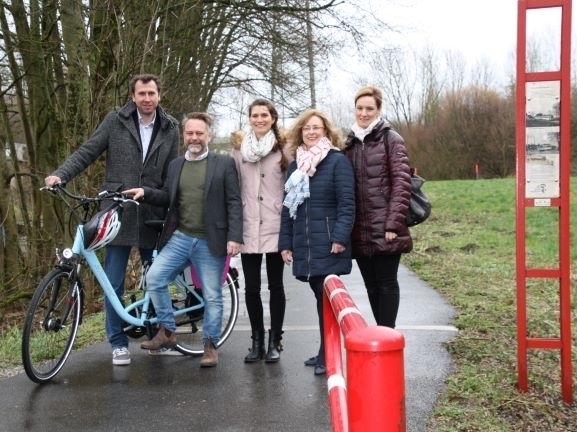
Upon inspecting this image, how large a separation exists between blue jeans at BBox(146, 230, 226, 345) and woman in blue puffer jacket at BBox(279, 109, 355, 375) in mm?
647

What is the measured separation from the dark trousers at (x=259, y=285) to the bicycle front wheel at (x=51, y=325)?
119 centimetres

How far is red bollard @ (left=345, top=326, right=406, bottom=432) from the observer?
155cm

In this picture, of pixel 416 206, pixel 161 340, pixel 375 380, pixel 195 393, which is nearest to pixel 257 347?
pixel 161 340

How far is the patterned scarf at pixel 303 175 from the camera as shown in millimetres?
4652

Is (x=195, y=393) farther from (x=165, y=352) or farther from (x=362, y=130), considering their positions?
(x=362, y=130)

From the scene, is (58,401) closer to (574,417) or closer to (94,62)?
(574,417)

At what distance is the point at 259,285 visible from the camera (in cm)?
521

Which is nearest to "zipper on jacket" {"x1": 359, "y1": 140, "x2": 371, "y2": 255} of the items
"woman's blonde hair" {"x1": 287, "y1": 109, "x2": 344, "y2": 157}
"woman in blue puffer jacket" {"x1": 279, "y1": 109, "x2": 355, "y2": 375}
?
"woman in blue puffer jacket" {"x1": 279, "y1": 109, "x2": 355, "y2": 375}

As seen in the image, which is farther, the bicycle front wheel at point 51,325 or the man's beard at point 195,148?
the man's beard at point 195,148

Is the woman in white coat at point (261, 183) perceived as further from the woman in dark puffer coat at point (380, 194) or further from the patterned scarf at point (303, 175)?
the woman in dark puffer coat at point (380, 194)

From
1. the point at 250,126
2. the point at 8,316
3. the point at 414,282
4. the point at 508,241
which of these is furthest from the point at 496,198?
the point at 250,126

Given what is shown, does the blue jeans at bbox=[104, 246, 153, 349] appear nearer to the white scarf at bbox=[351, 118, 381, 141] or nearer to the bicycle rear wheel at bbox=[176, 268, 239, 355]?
the bicycle rear wheel at bbox=[176, 268, 239, 355]

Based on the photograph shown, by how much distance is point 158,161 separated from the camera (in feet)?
17.1

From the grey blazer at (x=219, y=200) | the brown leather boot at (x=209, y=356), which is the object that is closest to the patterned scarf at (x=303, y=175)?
the grey blazer at (x=219, y=200)
